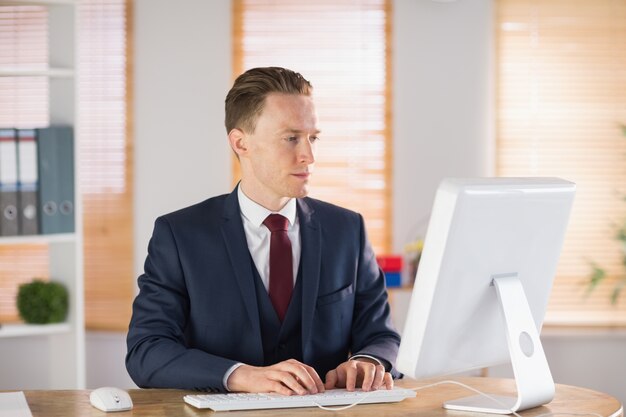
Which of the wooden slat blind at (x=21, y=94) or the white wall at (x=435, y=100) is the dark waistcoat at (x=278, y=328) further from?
the wooden slat blind at (x=21, y=94)

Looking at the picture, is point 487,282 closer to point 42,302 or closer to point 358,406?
point 358,406

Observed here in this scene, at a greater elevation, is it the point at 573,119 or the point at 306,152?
the point at 573,119

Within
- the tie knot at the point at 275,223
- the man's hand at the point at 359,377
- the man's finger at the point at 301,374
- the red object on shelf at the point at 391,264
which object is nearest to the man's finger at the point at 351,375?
the man's hand at the point at 359,377

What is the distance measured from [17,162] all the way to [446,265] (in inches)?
108

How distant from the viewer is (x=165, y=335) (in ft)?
7.76

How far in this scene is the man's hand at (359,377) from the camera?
2.23 metres

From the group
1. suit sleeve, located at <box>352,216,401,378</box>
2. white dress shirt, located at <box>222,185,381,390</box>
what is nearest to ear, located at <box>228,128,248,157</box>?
white dress shirt, located at <box>222,185,381,390</box>

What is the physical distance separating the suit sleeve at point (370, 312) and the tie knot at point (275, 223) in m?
0.25

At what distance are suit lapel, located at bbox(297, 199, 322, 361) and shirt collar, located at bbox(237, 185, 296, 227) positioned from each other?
0.15ft

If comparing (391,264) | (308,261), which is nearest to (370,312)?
(308,261)

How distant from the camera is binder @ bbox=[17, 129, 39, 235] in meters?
4.14

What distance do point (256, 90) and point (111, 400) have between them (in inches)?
34.8

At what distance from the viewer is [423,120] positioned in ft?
16.1

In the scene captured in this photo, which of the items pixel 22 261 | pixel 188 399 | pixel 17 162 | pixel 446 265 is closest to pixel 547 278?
pixel 446 265
